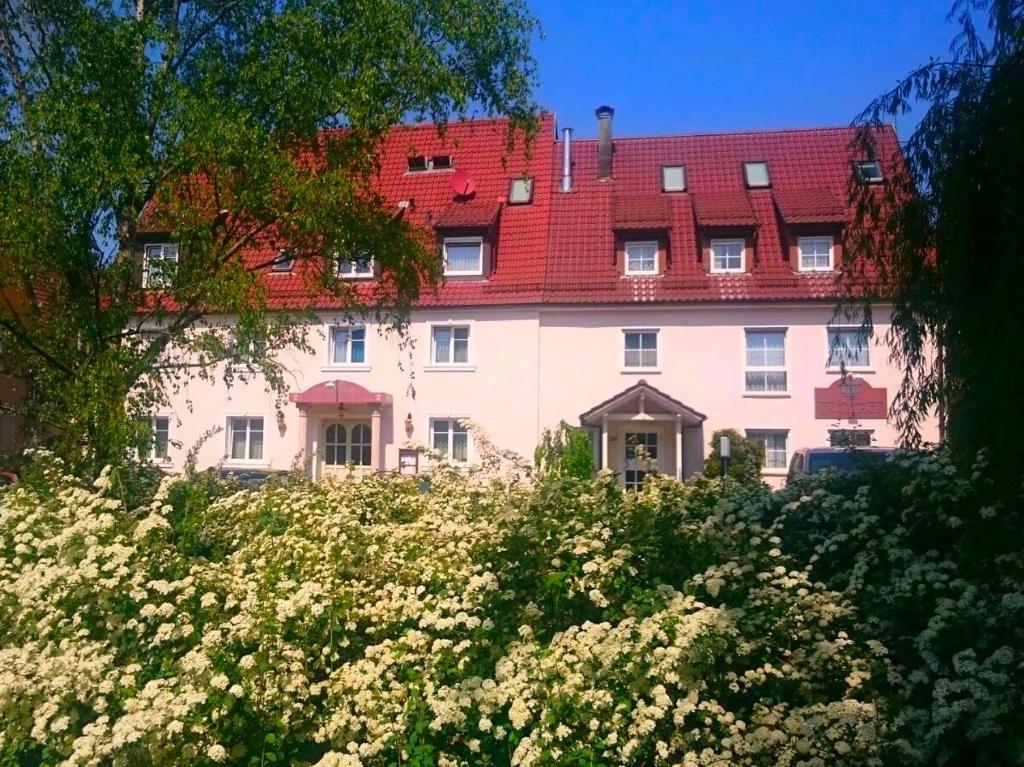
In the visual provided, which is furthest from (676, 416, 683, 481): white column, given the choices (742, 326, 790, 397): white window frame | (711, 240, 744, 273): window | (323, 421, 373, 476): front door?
(323, 421, 373, 476): front door

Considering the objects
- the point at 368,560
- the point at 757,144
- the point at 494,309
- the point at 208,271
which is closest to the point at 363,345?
the point at 494,309

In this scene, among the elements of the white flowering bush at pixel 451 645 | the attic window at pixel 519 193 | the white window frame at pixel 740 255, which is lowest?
the white flowering bush at pixel 451 645

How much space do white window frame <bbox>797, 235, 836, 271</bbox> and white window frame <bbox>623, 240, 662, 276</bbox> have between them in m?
3.84

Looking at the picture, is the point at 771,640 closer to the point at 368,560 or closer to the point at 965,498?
the point at 965,498

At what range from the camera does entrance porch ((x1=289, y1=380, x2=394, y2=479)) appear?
87.1 ft

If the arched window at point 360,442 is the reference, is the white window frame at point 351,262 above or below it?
above

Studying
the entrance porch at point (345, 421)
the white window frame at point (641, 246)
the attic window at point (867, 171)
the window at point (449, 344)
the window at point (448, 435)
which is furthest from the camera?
the window at point (449, 344)

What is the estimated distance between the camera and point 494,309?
26781 mm

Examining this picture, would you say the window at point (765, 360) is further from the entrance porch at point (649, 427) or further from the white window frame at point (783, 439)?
the entrance porch at point (649, 427)

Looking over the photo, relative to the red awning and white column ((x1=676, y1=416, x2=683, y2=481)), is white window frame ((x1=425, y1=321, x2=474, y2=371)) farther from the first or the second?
white column ((x1=676, y1=416, x2=683, y2=481))

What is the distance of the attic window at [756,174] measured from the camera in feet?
94.2

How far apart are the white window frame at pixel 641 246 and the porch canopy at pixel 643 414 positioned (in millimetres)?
3237

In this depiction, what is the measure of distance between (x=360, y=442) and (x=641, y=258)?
32.0 feet

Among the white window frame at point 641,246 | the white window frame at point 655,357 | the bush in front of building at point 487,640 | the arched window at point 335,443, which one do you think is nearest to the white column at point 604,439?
the white window frame at point 655,357
